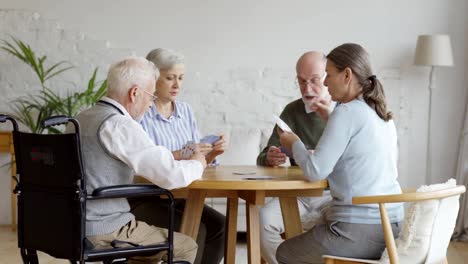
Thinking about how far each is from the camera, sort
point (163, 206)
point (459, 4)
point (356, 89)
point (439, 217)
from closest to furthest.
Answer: point (439, 217), point (356, 89), point (163, 206), point (459, 4)

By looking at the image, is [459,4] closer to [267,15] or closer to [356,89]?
[267,15]

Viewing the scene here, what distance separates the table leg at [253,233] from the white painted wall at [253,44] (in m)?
3.16

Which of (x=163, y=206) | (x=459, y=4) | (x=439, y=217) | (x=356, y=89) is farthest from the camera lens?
(x=459, y=4)

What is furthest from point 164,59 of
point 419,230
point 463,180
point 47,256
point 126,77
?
point 463,180

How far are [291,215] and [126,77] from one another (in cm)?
111

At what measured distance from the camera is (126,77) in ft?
11.3

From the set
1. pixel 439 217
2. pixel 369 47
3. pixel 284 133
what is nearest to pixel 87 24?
pixel 369 47

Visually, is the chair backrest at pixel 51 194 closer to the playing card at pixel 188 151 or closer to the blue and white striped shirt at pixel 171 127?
the playing card at pixel 188 151

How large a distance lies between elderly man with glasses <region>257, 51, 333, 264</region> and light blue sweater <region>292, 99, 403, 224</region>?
77cm

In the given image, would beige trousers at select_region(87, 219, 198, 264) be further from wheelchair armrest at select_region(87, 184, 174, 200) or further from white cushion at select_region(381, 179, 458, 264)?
white cushion at select_region(381, 179, 458, 264)

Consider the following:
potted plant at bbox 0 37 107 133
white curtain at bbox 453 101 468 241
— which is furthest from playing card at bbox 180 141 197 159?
white curtain at bbox 453 101 468 241

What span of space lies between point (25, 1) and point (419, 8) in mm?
3242

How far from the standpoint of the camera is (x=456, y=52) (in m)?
6.91

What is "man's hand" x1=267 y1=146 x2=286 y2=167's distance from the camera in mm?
4156
